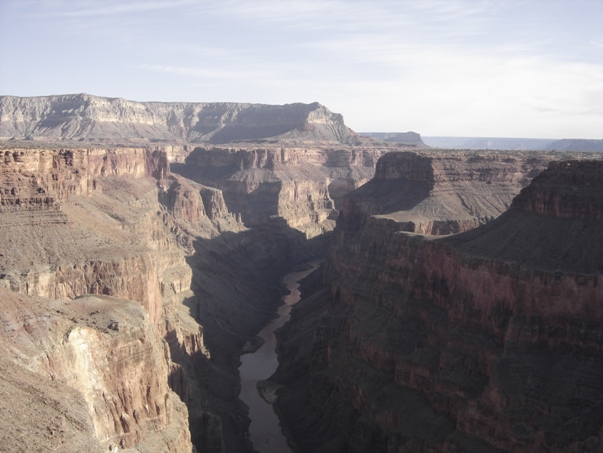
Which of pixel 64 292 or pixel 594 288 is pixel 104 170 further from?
pixel 594 288

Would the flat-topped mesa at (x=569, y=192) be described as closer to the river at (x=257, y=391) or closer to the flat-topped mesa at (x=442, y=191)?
the flat-topped mesa at (x=442, y=191)

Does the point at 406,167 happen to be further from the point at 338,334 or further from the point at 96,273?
the point at 96,273

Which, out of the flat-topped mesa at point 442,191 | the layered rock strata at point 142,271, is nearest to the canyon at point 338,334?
the layered rock strata at point 142,271

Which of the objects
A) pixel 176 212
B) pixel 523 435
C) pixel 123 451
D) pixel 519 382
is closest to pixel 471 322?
pixel 519 382

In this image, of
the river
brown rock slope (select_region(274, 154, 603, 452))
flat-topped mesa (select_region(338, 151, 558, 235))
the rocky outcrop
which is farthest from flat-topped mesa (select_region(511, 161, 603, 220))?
the rocky outcrop

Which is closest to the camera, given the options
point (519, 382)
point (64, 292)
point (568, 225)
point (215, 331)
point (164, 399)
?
point (164, 399)
